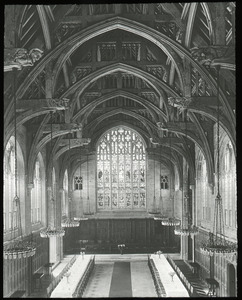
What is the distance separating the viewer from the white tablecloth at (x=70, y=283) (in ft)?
53.8

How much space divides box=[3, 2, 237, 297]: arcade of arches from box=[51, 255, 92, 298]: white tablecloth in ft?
8.02

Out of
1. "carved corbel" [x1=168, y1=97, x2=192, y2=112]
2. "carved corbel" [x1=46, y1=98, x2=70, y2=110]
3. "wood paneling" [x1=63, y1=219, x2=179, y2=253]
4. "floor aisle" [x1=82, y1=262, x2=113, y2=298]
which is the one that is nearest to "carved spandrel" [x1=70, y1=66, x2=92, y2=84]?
"carved corbel" [x1=46, y1=98, x2=70, y2=110]

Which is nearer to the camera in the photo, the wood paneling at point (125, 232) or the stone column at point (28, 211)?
the stone column at point (28, 211)

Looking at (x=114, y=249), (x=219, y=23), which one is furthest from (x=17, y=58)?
(x=114, y=249)

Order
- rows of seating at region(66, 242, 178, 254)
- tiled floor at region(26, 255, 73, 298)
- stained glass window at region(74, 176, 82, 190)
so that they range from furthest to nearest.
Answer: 1. stained glass window at region(74, 176, 82, 190)
2. rows of seating at region(66, 242, 178, 254)
3. tiled floor at region(26, 255, 73, 298)

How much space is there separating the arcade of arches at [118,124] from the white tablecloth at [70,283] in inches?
96.2

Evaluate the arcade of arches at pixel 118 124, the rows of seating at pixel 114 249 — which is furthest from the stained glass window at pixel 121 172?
the rows of seating at pixel 114 249

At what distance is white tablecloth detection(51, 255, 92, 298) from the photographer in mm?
16392

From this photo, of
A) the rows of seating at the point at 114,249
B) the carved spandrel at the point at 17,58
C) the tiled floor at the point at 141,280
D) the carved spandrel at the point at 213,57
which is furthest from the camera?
the rows of seating at the point at 114,249

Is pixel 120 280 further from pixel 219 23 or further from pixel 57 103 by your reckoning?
pixel 219 23

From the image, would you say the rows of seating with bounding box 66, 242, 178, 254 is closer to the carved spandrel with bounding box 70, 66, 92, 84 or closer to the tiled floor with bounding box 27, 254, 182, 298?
the tiled floor with bounding box 27, 254, 182, 298

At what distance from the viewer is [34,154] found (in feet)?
74.7

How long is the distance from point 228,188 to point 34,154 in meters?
9.67

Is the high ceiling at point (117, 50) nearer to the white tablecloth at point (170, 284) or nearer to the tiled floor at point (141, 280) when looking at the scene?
the white tablecloth at point (170, 284)
